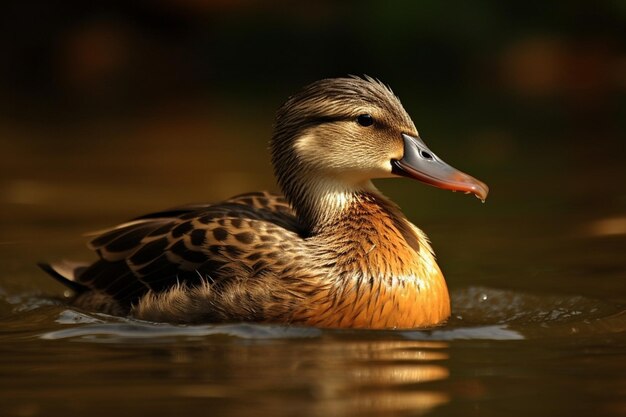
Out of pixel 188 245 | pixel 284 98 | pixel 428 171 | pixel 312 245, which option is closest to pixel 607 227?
pixel 428 171

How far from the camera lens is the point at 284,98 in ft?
70.1

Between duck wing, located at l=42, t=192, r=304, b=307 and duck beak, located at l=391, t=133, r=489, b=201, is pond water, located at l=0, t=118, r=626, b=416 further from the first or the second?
duck beak, located at l=391, t=133, r=489, b=201

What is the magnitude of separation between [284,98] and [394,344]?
46.8 ft

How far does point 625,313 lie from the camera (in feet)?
27.1

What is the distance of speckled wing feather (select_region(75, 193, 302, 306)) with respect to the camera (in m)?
8.07

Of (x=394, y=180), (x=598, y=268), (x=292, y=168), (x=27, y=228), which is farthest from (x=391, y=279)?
(x=394, y=180)

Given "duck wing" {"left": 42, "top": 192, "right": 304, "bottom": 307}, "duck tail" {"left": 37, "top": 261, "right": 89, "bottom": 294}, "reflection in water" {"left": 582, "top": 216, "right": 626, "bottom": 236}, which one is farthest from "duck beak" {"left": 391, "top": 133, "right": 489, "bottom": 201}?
"reflection in water" {"left": 582, "top": 216, "right": 626, "bottom": 236}

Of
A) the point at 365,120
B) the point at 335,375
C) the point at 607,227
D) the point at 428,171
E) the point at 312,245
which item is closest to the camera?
the point at 335,375

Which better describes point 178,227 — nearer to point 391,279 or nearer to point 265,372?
point 391,279

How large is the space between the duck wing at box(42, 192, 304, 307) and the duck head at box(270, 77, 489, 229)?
1.02 feet

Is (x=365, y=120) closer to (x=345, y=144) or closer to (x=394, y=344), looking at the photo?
(x=345, y=144)

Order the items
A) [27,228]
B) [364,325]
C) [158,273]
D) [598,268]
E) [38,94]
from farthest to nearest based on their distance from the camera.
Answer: [38,94], [27,228], [598,268], [158,273], [364,325]

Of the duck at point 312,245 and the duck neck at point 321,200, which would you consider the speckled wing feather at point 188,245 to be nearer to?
the duck at point 312,245

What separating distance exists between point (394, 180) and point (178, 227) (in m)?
6.10
